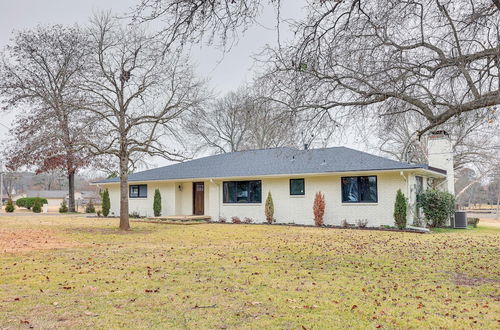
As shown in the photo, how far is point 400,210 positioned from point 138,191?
55.1 ft

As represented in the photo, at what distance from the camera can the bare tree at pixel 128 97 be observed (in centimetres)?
1558

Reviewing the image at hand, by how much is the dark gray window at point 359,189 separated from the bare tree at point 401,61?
11.1 metres

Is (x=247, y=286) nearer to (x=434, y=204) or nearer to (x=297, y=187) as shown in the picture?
(x=297, y=187)

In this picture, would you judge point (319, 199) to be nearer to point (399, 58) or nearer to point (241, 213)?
point (241, 213)

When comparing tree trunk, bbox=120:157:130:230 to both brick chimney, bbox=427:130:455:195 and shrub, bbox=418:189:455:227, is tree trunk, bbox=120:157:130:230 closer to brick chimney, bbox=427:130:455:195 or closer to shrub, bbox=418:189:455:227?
shrub, bbox=418:189:455:227

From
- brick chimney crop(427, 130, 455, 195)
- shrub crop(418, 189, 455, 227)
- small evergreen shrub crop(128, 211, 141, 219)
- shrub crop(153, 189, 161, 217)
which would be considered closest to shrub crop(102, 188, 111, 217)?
small evergreen shrub crop(128, 211, 141, 219)

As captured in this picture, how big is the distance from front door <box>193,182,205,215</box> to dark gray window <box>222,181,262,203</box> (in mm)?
2156

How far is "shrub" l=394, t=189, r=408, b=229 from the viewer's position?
17.6m

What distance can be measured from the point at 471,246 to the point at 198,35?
11.4m

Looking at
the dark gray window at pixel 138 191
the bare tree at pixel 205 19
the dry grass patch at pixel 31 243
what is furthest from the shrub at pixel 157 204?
the bare tree at pixel 205 19

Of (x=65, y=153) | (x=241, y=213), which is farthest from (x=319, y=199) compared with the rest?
(x=65, y=153)

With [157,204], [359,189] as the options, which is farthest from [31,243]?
[359,189]

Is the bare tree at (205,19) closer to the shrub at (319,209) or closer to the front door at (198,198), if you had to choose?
the shrub at (319,209)

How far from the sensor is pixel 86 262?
345 inches
